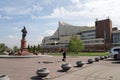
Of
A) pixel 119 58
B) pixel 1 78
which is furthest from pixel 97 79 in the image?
pixel 119 58

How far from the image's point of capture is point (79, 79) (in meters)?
15.7

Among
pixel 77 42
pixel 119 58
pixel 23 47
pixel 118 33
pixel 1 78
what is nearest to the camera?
pixel 1 78

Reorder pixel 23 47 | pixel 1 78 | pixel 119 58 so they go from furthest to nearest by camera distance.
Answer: pixel 23 47, pixel 119 58, pixel 1 78

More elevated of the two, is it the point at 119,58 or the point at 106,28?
the point at 106,28

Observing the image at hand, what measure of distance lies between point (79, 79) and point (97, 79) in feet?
3.54

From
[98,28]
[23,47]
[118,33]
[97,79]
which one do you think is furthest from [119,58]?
[98,28]

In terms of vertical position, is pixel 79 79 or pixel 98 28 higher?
pixel 98 28

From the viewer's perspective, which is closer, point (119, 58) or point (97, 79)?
point (97, 79)

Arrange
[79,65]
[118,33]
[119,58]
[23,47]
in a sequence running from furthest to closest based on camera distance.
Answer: [118,33]
[23,47]
[119,58]
[79,65]

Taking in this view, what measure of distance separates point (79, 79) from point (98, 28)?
5613 inches

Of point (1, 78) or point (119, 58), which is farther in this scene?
point (119, 58)

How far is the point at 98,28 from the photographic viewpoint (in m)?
156

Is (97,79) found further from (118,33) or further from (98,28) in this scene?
(98,28)

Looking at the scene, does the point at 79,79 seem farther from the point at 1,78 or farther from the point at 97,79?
the point at 1,78
